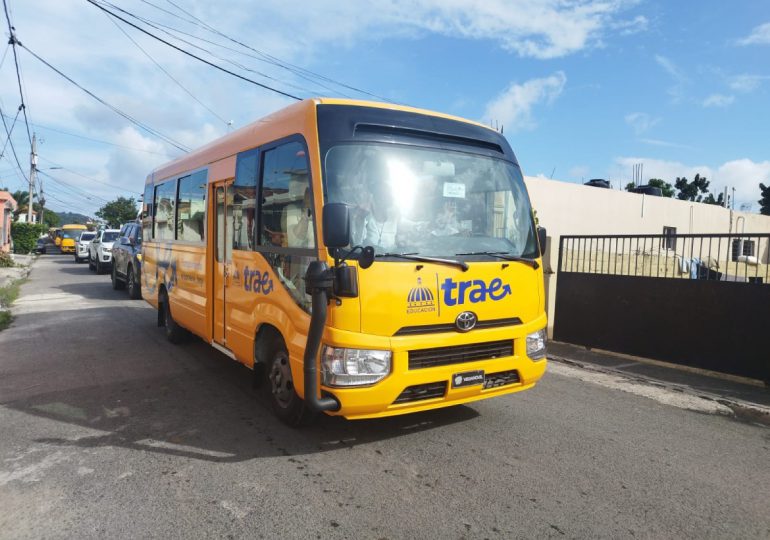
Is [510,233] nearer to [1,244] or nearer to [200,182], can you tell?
[200,182]

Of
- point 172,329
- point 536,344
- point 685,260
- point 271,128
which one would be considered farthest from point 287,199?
point 685,260

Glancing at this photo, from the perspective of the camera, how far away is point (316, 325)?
3.70 meters

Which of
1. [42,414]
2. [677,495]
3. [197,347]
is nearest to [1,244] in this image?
[197,347]

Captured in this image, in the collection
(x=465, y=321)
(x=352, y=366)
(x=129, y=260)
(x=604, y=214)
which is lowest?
(x=352, y=366)

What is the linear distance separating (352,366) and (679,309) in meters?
5.72

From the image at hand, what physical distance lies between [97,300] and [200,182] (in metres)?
8.67

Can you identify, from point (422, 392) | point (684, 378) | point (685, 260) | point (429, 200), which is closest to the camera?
point (422, 392)

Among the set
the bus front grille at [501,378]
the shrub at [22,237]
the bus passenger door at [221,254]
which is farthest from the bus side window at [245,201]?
the shrub at [22,237]

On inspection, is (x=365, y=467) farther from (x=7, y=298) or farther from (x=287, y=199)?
(x=7, y=298)

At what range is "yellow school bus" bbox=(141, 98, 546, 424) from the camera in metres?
3.82

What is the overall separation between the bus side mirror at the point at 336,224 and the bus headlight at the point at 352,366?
0.78 metres

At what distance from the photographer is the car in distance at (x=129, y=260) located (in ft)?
46.1

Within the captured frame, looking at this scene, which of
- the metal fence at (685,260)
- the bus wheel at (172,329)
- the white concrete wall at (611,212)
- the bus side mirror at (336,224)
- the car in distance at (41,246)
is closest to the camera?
the bus side mirror at (336,224)

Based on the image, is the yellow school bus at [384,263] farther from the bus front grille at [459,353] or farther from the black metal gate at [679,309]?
the black metal gate at [679,309]
